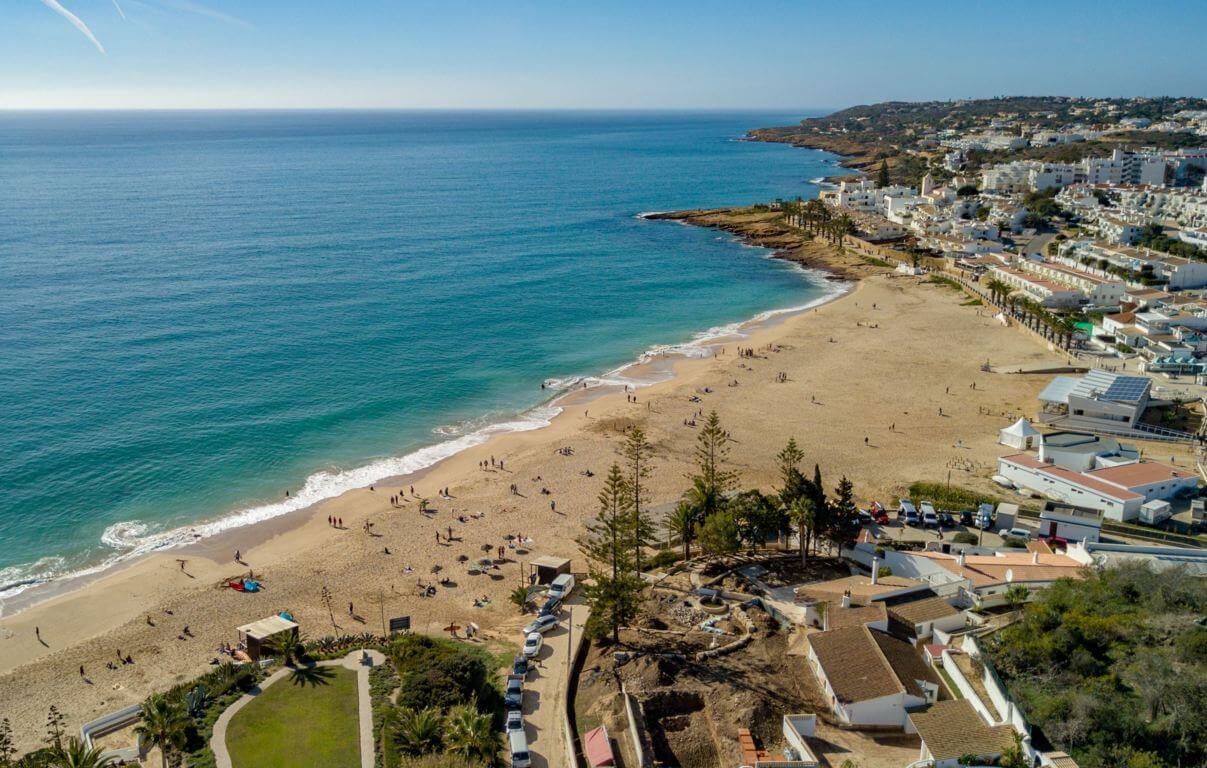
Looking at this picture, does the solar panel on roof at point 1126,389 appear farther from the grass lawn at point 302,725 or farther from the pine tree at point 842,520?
the grass lawn at point 302,725

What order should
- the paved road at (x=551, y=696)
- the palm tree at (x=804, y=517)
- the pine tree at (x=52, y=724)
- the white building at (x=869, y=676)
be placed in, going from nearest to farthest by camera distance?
the paved road at (x=551, y=696) → the white building at (x=869, y=676) → the pine tree at (x=52, y=724) → the palm tree at (x=804, y=517)

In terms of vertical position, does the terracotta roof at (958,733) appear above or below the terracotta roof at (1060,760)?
below

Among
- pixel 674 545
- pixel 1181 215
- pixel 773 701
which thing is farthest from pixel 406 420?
pixel 1181 215

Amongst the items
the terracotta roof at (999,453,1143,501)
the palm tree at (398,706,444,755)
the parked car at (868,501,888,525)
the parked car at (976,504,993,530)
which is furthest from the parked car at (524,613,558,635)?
the terracotta roof at (999,453,1143,501)

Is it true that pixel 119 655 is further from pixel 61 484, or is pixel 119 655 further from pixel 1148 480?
pixel 1148 480

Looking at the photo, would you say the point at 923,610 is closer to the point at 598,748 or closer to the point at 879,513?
the point at 879,513

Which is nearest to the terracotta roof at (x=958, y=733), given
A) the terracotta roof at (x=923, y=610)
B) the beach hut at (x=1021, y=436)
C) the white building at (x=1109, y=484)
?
the terracotta roof at (x=923, y=610)
